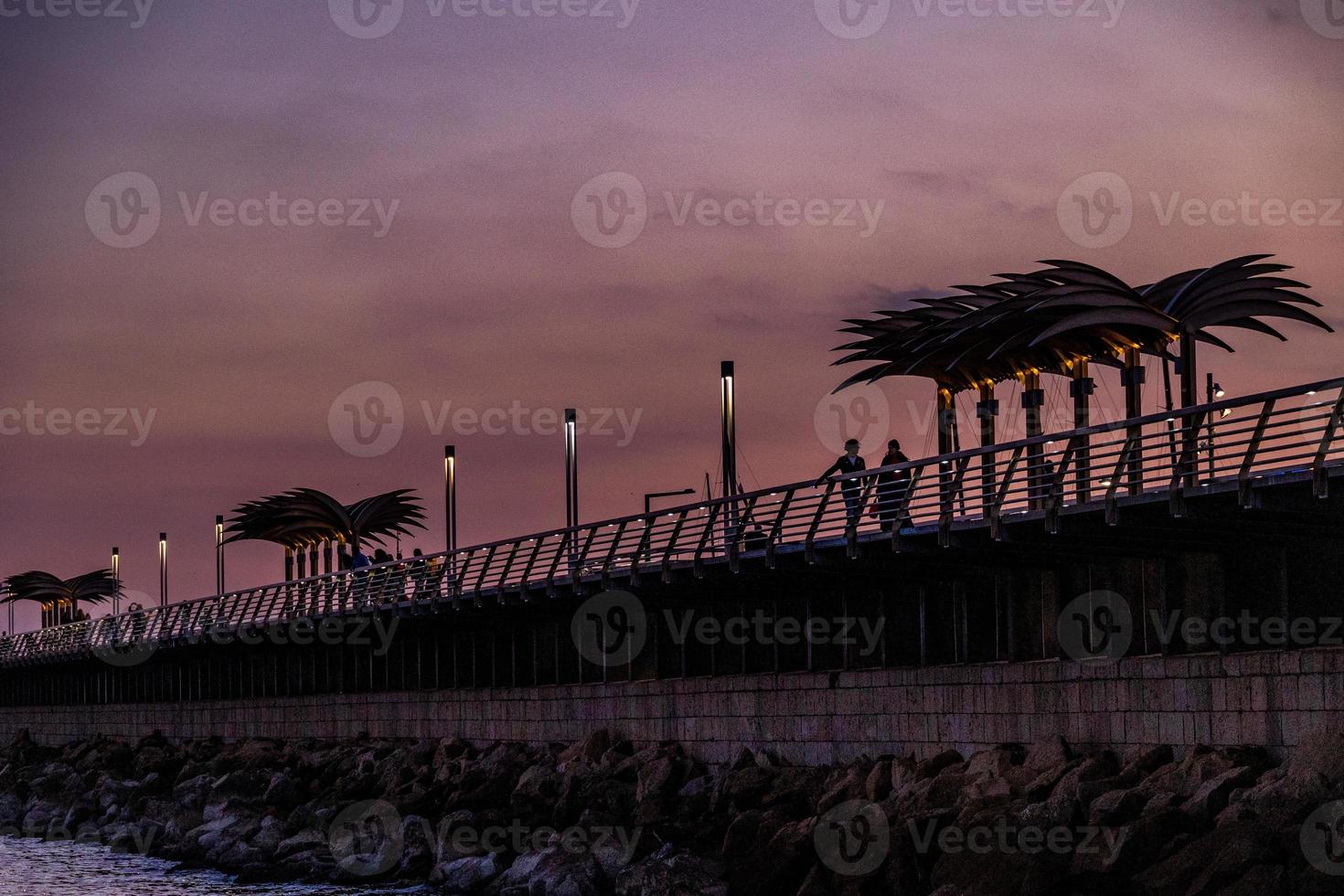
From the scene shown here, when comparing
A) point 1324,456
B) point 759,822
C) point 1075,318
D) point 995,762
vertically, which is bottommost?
point 759,822

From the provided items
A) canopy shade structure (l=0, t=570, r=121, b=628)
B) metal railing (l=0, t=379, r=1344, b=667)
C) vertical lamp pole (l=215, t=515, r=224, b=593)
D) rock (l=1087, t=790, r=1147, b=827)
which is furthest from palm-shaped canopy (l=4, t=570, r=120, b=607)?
rock (l=1087, t=790, r=1147, b=827)

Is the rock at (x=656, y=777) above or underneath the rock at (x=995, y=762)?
underneath

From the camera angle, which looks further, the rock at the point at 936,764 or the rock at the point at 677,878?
the rock at the point at 936,764

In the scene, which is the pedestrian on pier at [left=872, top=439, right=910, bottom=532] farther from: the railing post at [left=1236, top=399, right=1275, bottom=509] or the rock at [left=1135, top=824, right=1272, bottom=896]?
the rock at [left=1135, top=824, right=1272, bottom=896]

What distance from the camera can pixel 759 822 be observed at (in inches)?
1099

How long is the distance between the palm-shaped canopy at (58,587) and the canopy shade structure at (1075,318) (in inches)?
3952

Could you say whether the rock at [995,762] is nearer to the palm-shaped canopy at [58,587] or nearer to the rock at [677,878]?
the rock at [677,878]

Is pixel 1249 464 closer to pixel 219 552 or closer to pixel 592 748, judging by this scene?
pixel 592 748

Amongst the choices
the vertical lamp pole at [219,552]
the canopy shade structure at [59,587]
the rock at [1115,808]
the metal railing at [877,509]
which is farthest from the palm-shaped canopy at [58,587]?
the rock at [1115,808]

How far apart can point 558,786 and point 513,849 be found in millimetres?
4135

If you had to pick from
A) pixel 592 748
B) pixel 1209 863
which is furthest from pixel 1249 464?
pixel 592 748

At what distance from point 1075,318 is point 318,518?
162 ft

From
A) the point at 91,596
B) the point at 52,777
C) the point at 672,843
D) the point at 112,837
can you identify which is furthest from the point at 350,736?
the point at 91,596

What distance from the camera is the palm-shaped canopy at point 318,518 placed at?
77.6 meters
